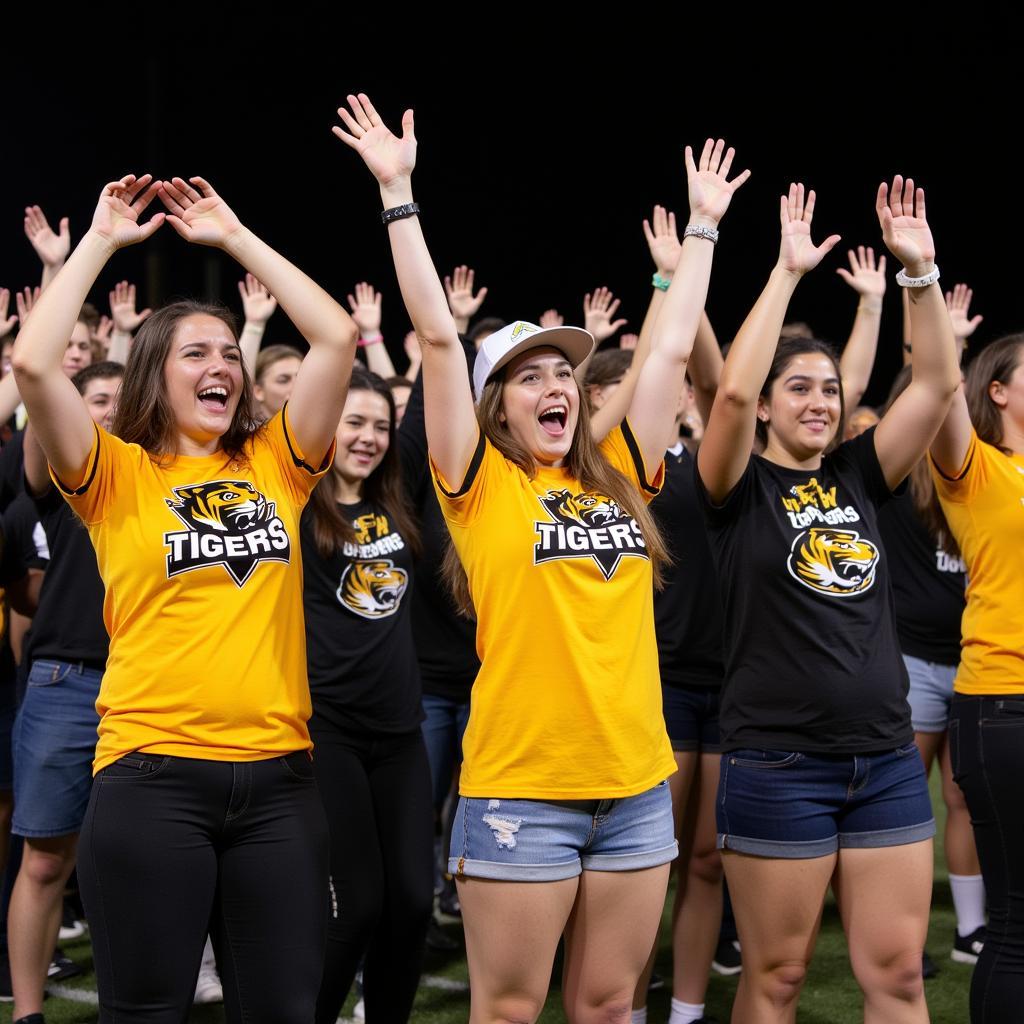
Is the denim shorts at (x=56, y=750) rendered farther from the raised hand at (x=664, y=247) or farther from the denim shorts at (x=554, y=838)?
the raised hand at (x=664, y=247)

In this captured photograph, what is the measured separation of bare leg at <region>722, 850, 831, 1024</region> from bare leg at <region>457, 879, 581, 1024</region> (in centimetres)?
50

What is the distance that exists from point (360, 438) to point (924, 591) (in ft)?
7.18

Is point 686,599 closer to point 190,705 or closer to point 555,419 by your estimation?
point 555,419

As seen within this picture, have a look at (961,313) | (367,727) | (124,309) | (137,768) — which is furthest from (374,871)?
(961,313)

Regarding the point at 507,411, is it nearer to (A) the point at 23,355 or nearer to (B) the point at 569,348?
(B) the point at 569,348

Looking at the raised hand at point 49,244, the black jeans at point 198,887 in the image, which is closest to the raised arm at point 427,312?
the black jeans at point 198,887

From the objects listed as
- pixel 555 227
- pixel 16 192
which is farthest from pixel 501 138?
pixel 16 192

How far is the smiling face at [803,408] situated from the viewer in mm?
2861

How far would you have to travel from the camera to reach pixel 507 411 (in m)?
2.62

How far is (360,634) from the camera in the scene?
3.14 meters

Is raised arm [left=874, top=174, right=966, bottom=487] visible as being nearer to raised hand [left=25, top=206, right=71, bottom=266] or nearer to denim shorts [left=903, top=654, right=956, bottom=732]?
denim shorts [left=903, top=654, right=956, bottom=732]

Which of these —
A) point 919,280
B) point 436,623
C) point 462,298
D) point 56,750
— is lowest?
point 56,750

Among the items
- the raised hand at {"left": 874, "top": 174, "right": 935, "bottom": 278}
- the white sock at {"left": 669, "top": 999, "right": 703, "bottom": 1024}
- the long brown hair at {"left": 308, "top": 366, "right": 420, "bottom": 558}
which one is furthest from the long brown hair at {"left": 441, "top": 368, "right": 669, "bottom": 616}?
the white sock at {"left": 669, "top": 999, "right": 703, "bottom": 1024}

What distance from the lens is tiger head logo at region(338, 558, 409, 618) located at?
3.14m
